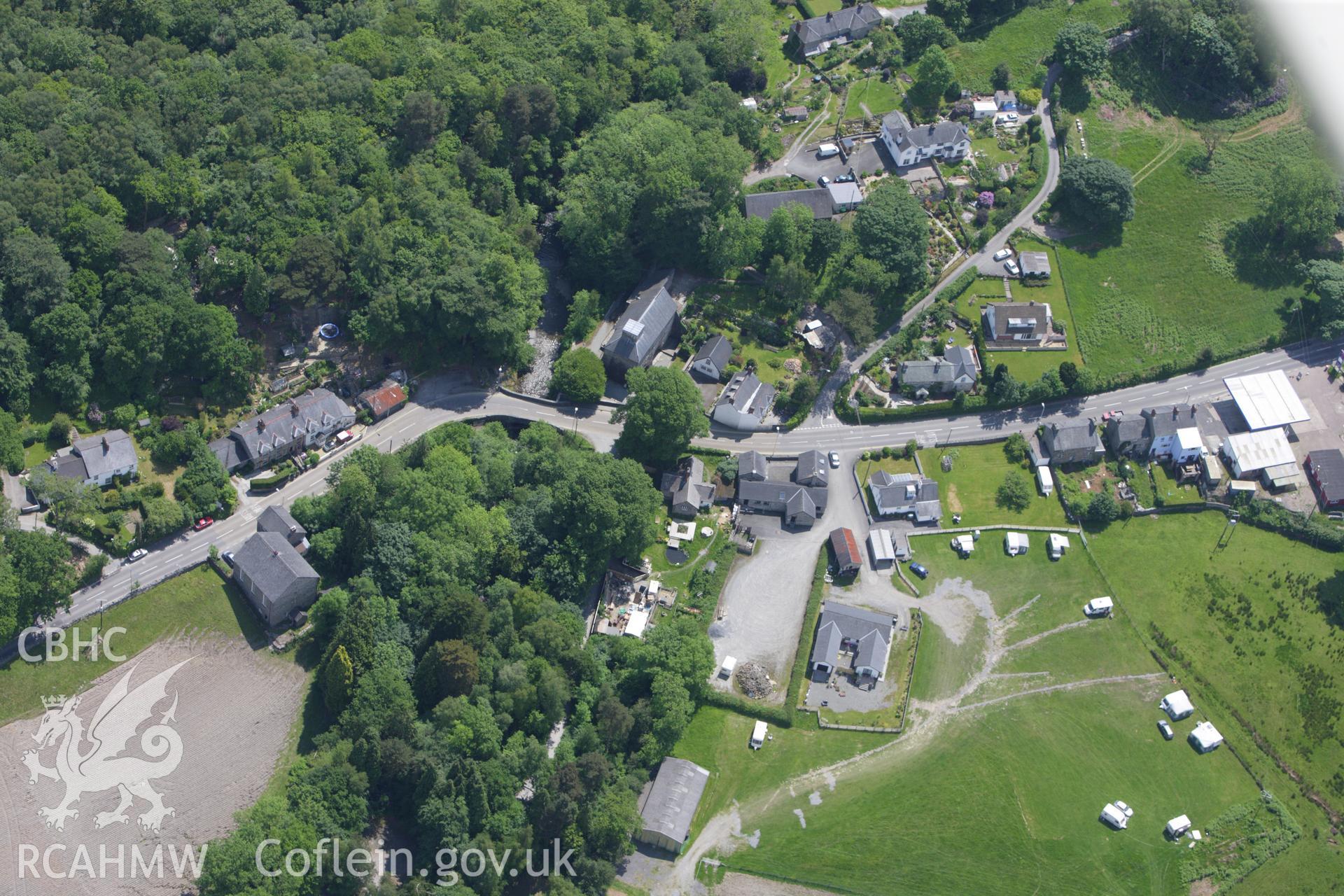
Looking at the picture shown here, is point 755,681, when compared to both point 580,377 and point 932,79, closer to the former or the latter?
point 580,377

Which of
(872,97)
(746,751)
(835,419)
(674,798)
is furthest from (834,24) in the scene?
(674,798)

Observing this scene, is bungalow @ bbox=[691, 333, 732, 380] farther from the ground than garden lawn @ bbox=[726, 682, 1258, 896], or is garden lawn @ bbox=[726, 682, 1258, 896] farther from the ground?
bungalow @ bbox=[691, 333, 732, 380]

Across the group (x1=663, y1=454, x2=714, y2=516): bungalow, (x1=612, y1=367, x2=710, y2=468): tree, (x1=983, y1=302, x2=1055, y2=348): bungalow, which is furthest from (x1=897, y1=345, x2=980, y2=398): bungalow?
(x1=663, y1=454, x2=714, y2=516): bungalow

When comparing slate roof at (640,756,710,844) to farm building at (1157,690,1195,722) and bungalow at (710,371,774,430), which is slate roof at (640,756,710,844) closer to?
bungalow at (710,371,774,430)

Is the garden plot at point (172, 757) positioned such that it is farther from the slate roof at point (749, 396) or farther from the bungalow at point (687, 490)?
the slate roof at point (749, 396)

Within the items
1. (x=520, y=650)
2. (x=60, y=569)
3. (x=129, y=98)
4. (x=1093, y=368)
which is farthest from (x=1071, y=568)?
(x=129, y=98)

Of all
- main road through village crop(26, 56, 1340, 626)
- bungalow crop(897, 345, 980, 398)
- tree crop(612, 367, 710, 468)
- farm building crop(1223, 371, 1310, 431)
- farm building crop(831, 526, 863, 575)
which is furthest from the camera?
bungalow crop(897, 345, 980, 398)
